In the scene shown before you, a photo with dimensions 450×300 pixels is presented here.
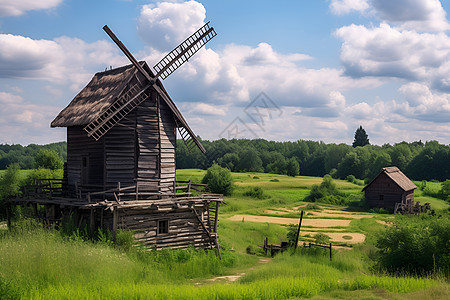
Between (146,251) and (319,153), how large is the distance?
127 m

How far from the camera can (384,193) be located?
54.7m

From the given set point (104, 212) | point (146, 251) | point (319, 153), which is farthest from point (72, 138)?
point (319, 153)

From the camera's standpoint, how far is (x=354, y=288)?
16.4 meters

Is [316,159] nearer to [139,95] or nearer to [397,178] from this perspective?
[397,178]

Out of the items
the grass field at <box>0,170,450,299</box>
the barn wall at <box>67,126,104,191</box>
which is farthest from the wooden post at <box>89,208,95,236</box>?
the barn wall at <box>67,126,104,191</box>

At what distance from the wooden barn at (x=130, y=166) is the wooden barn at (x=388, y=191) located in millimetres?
34689

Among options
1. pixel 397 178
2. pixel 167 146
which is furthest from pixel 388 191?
pixel 167 146

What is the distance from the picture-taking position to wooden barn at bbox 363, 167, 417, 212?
175 feet

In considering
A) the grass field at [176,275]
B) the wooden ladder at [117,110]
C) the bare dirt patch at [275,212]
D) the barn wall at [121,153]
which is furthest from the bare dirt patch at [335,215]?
the wooden ladder at [117,110]

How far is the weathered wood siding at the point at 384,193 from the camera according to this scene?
5353 cm

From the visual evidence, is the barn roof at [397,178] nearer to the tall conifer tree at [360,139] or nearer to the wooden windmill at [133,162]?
the wooden windmill at [133,162]

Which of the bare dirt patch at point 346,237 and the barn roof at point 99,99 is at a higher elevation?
the barn roof at point 99,99

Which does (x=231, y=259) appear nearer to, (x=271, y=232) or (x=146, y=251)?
(x=146, y=251)

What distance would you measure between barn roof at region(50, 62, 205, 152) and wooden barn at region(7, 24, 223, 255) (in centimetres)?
7
